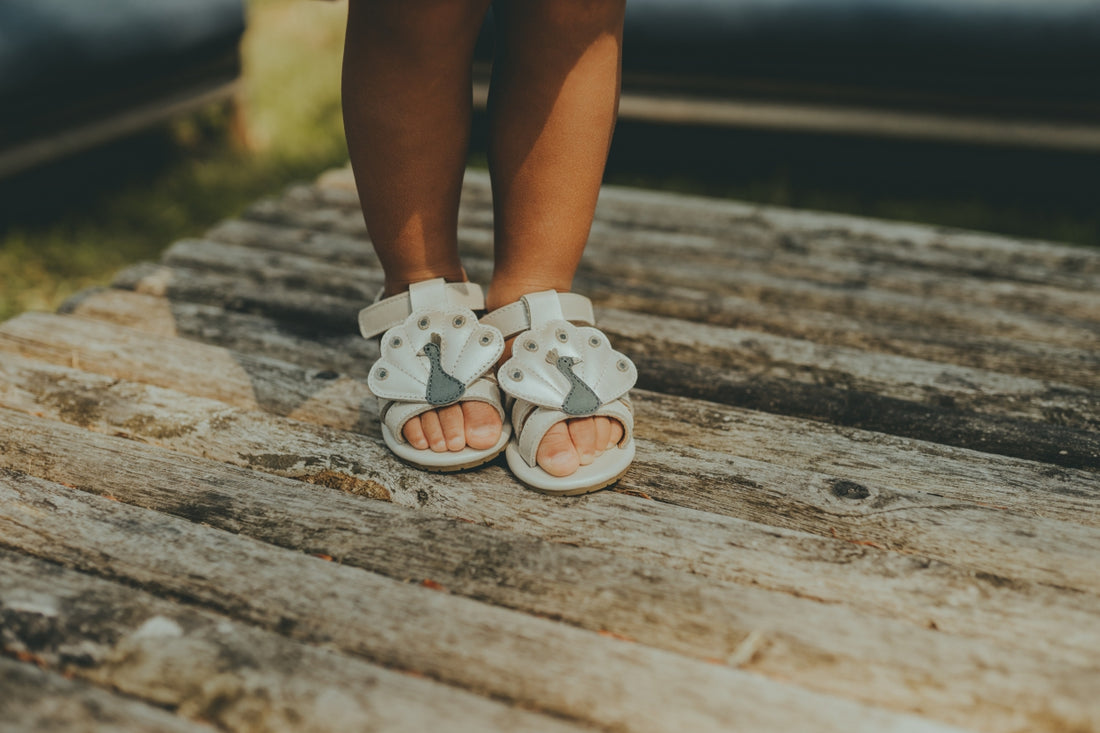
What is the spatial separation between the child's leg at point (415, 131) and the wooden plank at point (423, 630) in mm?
245

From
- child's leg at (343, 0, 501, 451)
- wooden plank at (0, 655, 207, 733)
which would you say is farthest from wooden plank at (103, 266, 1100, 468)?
wooden plank at (0, 655, 207, 733)

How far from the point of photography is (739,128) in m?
2.64

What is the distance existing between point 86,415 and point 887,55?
234 cm

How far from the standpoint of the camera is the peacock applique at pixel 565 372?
39.6 inches

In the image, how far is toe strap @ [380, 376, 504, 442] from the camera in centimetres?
103

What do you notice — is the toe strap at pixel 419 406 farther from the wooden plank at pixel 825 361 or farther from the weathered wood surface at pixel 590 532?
the wooden plank at pixel 825 361

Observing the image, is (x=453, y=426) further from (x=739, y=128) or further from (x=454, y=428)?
(x=739, y=128)

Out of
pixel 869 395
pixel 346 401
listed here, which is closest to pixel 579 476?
pixel 346 401

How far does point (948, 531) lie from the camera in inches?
36.7

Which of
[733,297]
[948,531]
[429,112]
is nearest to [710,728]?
[948,531]

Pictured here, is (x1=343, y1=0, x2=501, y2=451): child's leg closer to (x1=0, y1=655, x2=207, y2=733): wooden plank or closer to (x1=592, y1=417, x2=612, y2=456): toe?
(x1=592, y1=417, x2=612, y2=456): toe

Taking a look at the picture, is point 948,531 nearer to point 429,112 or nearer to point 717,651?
point 717,651

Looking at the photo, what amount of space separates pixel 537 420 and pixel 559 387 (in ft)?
0.17

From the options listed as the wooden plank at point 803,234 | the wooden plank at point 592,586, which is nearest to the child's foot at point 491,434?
the wooden plank at point 592,586
